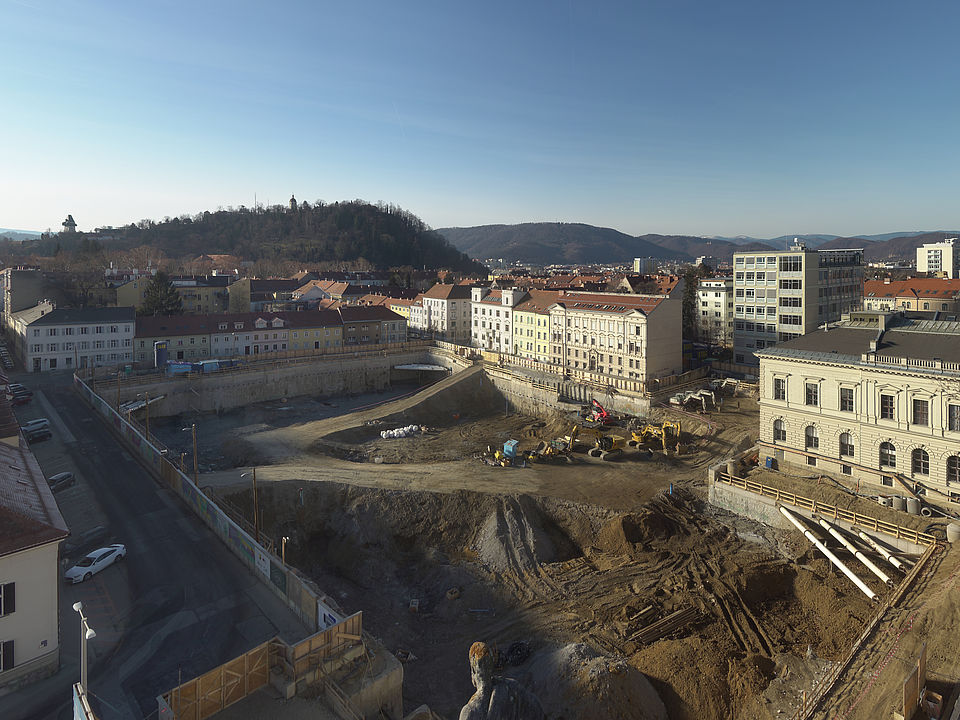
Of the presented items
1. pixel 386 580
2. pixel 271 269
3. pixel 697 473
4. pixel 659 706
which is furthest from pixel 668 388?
pixel 271 269

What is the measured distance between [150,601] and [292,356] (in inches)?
2251

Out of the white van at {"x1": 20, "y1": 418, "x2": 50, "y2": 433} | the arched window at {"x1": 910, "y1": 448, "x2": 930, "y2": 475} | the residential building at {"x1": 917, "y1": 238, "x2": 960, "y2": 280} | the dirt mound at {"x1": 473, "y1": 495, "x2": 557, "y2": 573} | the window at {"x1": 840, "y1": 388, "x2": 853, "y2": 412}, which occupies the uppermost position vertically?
the residential building at {"x1": 917, "y1": 238, "x2": 960, "y2": 280}

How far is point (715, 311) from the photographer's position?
91312 mm

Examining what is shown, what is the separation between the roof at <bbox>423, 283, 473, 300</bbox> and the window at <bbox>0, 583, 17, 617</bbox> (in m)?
81.1

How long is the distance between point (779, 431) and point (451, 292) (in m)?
65.4

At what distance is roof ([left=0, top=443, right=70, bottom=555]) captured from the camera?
18.7 m

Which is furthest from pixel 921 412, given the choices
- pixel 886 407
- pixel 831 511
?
pixel 831 511

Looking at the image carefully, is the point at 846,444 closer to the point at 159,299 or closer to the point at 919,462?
the point at 919,462

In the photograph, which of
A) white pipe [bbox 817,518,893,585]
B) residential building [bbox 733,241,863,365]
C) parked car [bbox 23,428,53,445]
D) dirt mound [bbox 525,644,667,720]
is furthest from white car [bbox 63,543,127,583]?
residential building [bbox 733,241,863,365]

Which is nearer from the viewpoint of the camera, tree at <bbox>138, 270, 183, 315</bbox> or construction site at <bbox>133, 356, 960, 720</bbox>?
construction site at <bbox>133, 356, 960, 720</bbox>

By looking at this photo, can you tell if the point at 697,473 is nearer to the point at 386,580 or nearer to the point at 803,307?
the point at 386,580

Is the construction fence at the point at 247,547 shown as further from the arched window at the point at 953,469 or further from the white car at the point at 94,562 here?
the arched window at the point at 953,469

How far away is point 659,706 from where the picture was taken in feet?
68.8

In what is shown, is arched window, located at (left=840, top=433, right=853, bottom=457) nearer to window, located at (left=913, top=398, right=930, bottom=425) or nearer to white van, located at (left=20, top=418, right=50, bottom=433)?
window, located at (left=913, top=398, right=930, bottom=425)
